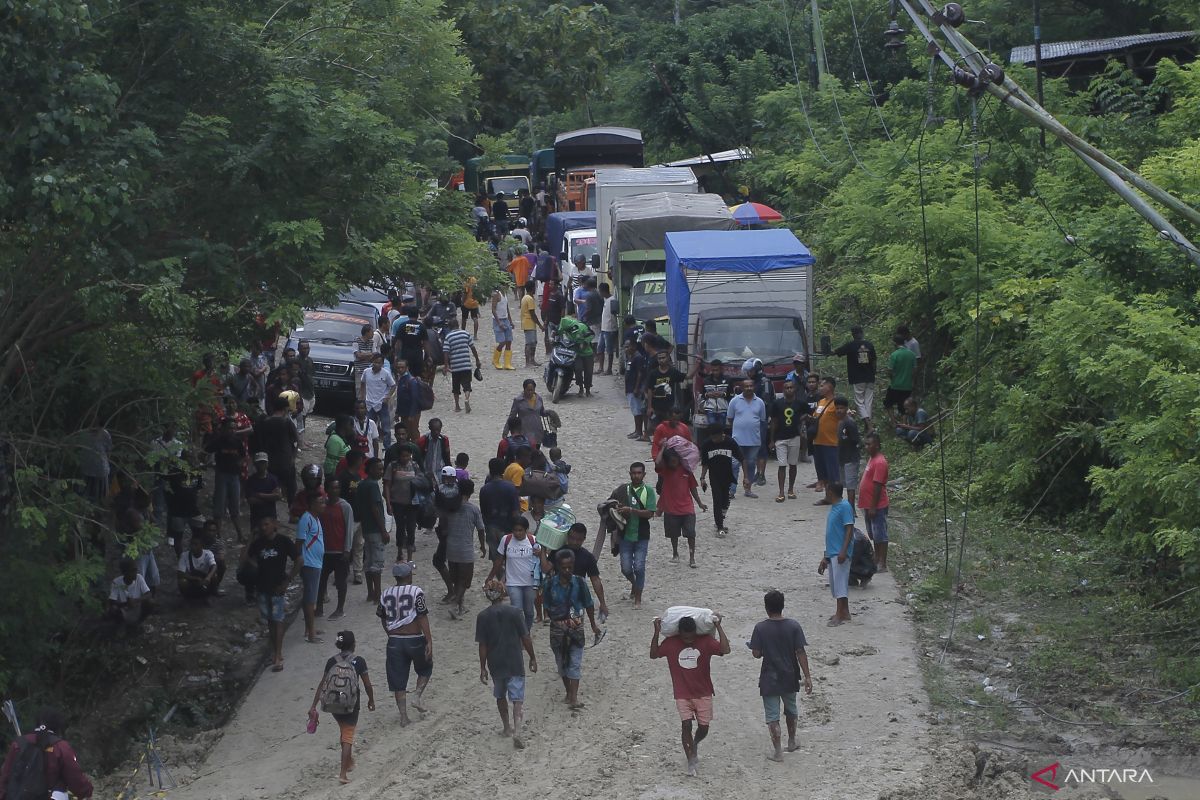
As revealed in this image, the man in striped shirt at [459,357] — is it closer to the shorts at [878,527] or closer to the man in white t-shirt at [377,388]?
the man in white t-shirt at [377,388]

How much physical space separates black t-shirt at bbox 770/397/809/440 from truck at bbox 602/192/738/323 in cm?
801

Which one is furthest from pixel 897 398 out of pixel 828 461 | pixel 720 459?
pixel 720 459

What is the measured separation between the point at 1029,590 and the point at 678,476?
3709 millimetres

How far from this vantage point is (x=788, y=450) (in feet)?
58.9

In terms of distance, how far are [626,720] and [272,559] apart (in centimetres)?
394

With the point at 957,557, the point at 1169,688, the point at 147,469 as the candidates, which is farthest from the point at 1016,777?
the point at 147,469

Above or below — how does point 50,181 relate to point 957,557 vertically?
above

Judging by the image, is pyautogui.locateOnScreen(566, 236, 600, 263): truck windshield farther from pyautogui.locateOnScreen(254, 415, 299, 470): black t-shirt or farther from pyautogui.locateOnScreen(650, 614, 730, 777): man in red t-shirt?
pyautogui.locateOnScreen(650, 614, 730, 777): man in red t-shirt

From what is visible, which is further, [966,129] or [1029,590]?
[966,129]

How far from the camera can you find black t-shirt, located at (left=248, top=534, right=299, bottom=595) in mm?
13523

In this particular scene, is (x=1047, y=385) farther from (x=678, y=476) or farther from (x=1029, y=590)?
(x=678, y=476)

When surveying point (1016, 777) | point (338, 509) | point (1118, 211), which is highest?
point (1118, 211)

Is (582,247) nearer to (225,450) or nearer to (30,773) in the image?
(225,450)

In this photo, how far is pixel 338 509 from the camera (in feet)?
46.8
